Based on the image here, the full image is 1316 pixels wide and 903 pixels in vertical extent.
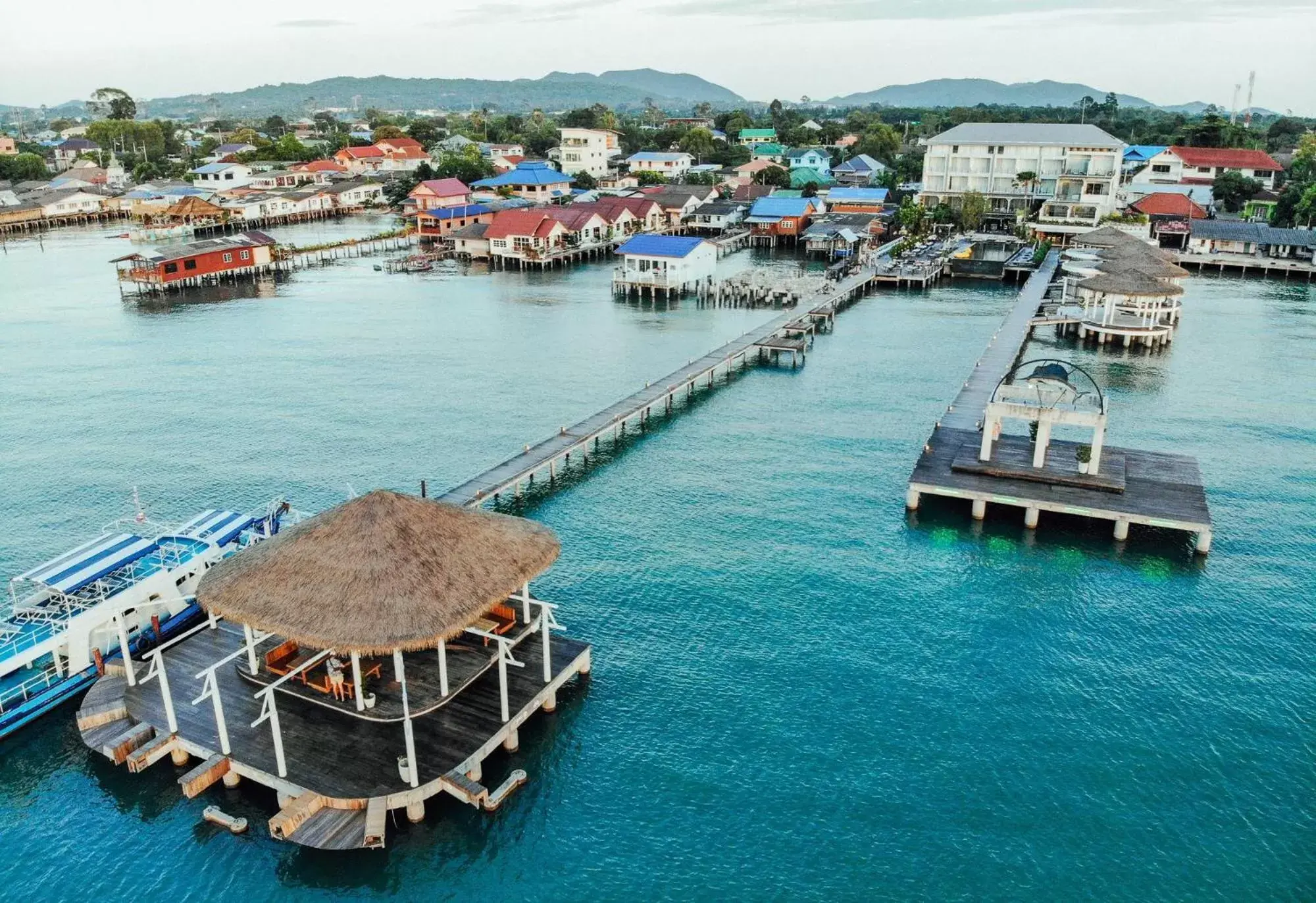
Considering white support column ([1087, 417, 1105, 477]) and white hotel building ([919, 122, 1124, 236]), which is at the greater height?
white hotel building ([919, 122, 1124, 236])

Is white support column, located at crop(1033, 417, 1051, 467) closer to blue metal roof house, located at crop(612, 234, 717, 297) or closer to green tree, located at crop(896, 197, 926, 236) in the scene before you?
blue metal roof house, located at crop(612, 234, 717, 297)

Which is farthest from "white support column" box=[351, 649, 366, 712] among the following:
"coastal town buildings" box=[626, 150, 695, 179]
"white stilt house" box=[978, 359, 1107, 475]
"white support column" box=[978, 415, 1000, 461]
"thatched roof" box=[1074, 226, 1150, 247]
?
"coastal town buildings" box=[626, 150, 695, 179]

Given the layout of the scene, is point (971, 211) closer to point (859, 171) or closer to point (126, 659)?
point (859, 171)

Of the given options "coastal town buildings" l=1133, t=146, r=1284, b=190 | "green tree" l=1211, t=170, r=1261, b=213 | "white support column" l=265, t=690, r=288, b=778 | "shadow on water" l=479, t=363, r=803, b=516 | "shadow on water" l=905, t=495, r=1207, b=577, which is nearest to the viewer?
"white support column" l=265, t=690, r=288, b=778

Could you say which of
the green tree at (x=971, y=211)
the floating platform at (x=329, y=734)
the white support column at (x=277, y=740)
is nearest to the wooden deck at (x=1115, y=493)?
the floating platform at (x=329, y=734)

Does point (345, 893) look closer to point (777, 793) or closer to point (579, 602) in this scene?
point (777, 793)

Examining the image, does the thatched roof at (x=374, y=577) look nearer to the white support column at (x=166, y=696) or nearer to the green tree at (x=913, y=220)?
the white support column at (x=166, y=696)
